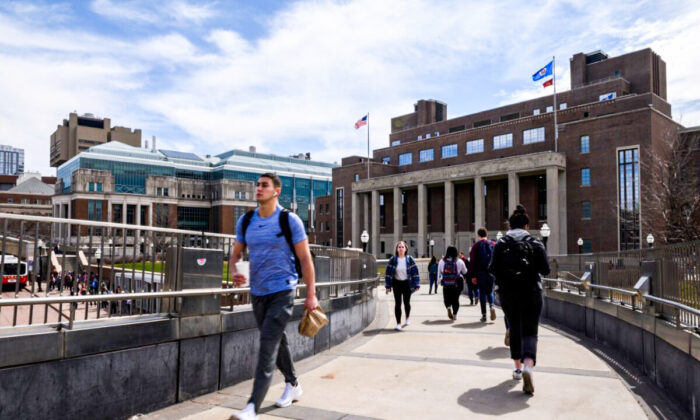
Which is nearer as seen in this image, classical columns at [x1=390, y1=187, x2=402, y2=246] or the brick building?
the brick building

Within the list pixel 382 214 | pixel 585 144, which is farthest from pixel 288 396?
pixel 382 214

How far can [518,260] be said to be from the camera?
6219 millimetres

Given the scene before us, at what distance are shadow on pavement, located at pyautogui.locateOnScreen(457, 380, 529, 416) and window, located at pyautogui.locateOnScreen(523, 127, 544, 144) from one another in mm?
63712

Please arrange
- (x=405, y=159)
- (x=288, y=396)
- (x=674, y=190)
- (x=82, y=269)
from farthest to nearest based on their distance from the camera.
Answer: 1. (x=405, y=159)
2. (x=674, y=190)
3. (x=288, y=396)
4. (x=82, y=269)

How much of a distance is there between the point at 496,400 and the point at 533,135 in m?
65.3

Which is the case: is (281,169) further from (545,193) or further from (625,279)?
(625,279)

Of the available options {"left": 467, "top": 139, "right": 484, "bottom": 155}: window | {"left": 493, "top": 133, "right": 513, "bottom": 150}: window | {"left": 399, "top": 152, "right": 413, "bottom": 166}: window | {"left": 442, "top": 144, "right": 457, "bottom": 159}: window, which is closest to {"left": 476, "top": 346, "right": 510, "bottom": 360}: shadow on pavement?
{"left": 493, "top": 133, "right": 513, "bottom": 150}: window

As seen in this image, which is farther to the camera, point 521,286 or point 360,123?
point 360,123

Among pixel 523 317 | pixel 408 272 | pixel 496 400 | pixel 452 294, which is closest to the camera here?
pixel 496 400

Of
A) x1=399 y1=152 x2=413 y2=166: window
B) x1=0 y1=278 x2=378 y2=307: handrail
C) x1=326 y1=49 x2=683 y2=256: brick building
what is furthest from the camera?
x1=399 y1=152 x2=413 y2=166: window

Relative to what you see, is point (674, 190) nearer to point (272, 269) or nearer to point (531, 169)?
point (531, 169)

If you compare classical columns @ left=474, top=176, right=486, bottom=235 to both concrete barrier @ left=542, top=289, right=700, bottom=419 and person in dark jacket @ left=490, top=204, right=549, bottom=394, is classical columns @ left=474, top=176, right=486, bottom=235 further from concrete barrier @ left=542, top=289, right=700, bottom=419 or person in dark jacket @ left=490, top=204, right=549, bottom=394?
person in dark jacket @ left=490, top=204, right=549, bottom=394

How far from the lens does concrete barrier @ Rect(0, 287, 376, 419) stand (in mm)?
3857

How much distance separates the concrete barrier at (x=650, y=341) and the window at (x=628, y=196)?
47358 mm
